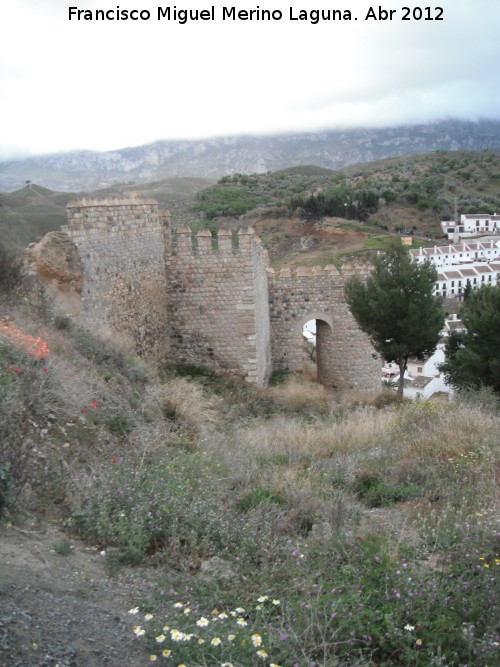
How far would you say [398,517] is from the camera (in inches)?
197

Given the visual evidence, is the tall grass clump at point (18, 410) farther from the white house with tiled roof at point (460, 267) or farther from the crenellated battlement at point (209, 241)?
the white house with tiled roof at point (460, 267)

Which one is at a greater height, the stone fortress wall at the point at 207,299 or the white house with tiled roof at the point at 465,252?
the white house with tiled roof at the point at 465,252

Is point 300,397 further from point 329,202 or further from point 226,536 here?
point 329,202

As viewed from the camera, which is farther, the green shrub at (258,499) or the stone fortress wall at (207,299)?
the stone fortress wall at (207,299)

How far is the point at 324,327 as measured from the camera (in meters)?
14.9

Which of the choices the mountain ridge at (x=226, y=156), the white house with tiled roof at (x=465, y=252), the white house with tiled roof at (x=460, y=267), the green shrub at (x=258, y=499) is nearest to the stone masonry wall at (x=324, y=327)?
the green shrub at (x=258, y=499)

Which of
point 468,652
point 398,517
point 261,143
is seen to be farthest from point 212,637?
point 261,143

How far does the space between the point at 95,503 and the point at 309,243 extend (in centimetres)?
4456

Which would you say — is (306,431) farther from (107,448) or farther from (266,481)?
(107,448)

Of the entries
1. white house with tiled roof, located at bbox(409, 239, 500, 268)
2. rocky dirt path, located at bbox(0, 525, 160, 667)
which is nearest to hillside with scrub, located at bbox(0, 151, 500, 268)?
white house with tiled roof, located at bbox(409, 239, 500, 268)

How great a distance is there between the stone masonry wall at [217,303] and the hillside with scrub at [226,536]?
5.12m

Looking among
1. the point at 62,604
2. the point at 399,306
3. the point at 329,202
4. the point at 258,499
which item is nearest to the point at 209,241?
the point at 399,306

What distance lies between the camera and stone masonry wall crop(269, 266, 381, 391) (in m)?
14.6

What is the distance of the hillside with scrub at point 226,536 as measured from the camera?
9.96ft
